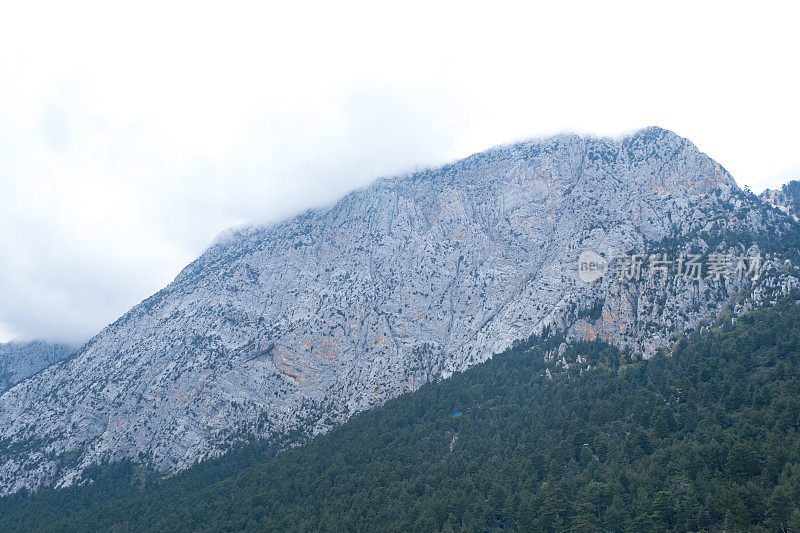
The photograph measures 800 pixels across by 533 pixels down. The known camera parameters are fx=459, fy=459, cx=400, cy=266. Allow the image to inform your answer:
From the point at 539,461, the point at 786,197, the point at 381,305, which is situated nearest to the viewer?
the point at 539,461

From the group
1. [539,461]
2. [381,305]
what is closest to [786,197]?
[381,305]

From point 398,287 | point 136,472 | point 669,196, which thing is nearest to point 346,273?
point 398,287

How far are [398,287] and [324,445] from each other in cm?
6233

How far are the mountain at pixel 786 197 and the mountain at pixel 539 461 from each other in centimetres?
8215

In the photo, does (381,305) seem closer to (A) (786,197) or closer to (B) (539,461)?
(B) (539,461)

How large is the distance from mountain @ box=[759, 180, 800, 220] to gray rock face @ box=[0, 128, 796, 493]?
2966 cm

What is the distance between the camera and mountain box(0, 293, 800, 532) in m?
56.4

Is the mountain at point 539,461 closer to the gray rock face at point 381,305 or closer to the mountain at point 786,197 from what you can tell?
the gray rock face at point 381,305

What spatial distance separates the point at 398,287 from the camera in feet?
515

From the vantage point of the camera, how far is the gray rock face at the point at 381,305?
12738cm

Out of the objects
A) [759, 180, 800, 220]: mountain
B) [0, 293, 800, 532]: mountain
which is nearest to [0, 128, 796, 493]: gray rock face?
[0, 293, 800, 532]: mountain

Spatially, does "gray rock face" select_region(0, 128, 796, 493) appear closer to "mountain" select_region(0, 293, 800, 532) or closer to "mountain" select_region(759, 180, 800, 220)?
"mountain" select_region(0, 293, 800, 532)

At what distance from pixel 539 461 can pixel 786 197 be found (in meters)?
155

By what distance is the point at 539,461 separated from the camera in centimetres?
7581
